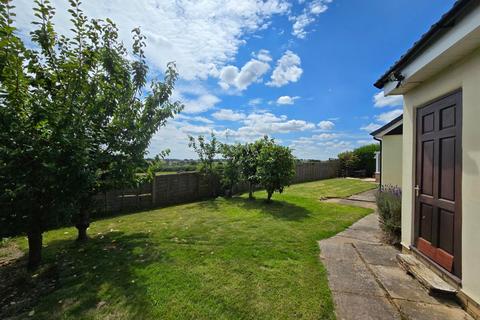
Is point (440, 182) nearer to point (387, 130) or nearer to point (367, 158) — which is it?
point (387, 130)

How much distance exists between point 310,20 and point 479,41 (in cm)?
572

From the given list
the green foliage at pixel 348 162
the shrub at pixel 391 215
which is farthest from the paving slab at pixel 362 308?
the green foliage at pixel 348 162

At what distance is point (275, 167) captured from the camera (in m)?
8.63

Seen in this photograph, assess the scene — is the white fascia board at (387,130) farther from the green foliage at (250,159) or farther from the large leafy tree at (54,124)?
the large leafy tree at (54,124)

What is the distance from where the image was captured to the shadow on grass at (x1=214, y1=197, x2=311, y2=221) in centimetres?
694

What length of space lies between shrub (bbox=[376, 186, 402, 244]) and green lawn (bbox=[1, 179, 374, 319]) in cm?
109

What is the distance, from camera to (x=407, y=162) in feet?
12.7

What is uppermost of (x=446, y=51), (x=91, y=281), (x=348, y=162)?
(x=446, y=51)

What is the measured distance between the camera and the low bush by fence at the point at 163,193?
7688mm

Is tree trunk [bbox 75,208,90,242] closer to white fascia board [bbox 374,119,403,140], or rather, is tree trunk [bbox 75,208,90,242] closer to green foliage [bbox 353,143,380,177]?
white fascia board [bbox 374,119,403,140]

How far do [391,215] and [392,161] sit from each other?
20.0 ft

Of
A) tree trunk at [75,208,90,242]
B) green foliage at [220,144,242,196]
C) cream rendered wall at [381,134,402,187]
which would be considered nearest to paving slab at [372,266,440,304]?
tree trunk at [75,208,90,242]

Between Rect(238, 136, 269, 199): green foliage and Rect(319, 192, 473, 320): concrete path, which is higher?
Rect(238, 136, 269, 199): green foliage

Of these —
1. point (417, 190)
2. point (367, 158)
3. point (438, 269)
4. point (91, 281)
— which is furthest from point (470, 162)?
point (367, 158)
